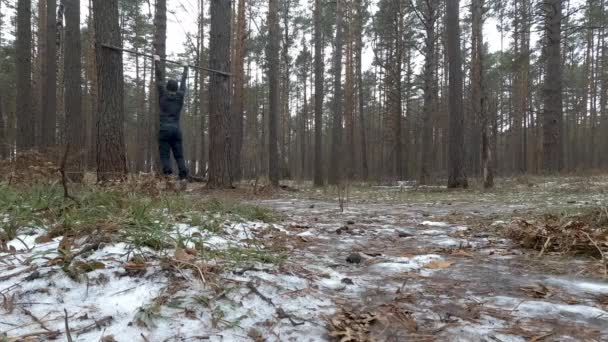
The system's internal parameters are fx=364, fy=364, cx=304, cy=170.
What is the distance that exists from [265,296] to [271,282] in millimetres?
160

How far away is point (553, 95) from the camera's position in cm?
1361

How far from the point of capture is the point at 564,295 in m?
1.87

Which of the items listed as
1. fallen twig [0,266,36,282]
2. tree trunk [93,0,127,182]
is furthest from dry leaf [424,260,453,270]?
tree trunk [93,0,127,182]

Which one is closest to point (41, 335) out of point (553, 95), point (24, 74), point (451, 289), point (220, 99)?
point (451, 289)

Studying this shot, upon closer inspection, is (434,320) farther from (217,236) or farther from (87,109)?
(87,109)

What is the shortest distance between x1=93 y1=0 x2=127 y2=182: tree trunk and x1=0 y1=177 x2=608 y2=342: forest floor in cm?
275

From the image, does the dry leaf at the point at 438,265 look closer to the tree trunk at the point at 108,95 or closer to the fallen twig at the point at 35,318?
the fallen twig at the point at 35,318

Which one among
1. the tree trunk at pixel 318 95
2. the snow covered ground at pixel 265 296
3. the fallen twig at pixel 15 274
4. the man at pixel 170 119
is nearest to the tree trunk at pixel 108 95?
the man at pixel 170 119

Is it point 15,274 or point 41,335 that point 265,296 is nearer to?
point 41,335

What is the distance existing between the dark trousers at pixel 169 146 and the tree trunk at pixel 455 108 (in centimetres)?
699

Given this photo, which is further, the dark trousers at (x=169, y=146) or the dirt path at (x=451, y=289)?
the dark trousers at (x=169, y=146)

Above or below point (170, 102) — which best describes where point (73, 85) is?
above

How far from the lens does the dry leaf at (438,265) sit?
2406 mm

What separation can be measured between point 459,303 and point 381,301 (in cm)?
38
